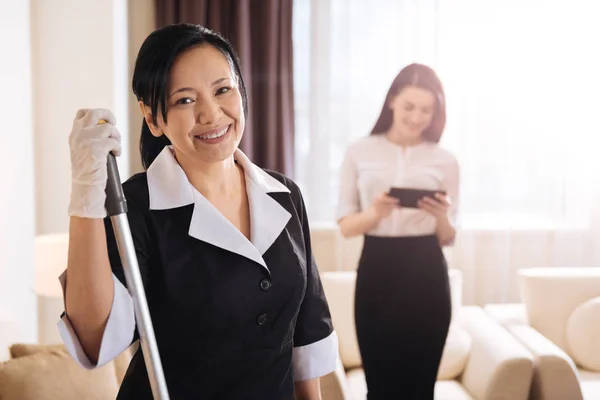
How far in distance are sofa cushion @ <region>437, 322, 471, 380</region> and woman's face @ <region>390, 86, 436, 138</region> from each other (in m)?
0.52

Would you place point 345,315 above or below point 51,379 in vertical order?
above

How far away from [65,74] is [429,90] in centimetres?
122

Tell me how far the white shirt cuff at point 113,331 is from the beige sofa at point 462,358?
30.9 inches

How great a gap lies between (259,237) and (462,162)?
0.82m

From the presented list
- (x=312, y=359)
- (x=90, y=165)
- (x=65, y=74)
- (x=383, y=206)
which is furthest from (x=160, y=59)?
(x=65, y=74)

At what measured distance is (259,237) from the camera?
97 cm

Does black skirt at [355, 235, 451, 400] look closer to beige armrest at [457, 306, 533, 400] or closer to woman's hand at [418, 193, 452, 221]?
woman's hand at [418, 193, 452, 221]

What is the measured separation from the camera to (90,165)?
0.74 metres

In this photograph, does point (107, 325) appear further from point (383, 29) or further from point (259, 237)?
point (383, 29)

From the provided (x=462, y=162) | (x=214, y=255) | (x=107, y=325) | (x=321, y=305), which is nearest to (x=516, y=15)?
(x=462, y=162)

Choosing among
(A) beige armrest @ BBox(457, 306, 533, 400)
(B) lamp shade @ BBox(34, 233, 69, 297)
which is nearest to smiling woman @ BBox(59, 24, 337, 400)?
(A) beige armrest @ BBox(457, 306, 533, 400)

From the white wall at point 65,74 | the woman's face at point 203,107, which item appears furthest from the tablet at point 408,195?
the white wall at point 65,74

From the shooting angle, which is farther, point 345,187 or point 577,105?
point 577,105

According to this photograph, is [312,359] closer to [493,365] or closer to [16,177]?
[493,365]
